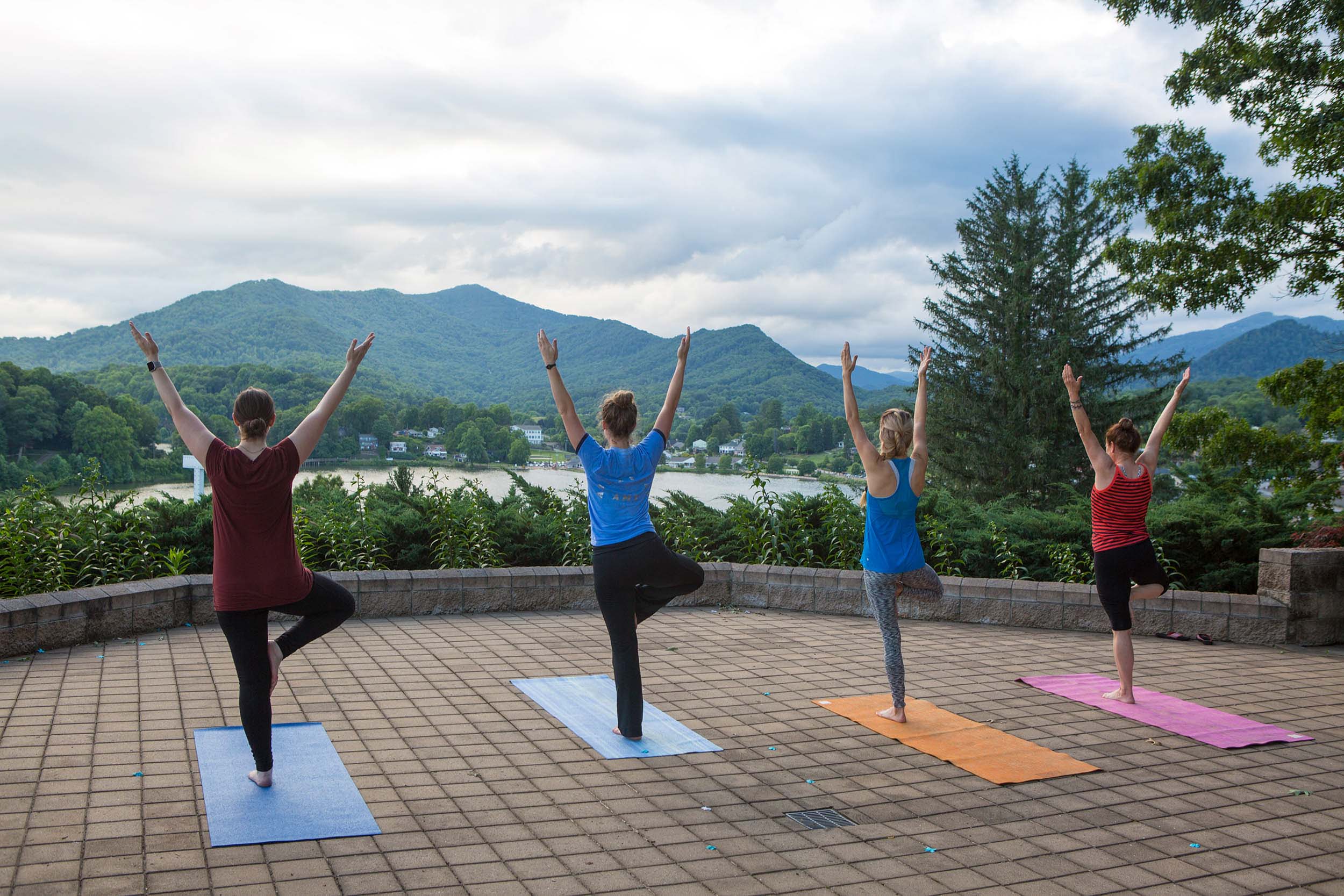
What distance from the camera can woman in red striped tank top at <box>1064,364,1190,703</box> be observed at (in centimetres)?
621

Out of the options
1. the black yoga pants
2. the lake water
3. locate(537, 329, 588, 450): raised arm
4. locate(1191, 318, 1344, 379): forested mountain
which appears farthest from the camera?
locate(1191, 318, 1344, 379): forested mountain

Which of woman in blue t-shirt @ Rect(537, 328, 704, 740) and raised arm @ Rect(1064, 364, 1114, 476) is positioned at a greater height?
raised arm @ Rect(1064, 364, 1114, 476)

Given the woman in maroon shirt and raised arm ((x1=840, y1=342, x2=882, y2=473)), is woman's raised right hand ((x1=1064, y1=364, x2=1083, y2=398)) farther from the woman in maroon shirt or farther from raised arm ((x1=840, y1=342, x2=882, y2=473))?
the woman in maroon shirt

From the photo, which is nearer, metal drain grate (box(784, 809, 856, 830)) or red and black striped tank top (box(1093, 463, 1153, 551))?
metal drain grate (box(784, 809, 856, 830))

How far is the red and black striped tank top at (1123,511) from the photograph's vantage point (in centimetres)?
A: 622

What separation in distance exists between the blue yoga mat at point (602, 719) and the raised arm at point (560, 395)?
1609 millimetres

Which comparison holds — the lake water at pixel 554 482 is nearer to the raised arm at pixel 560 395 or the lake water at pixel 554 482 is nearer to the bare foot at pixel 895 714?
the bare foot at pixel 895 714

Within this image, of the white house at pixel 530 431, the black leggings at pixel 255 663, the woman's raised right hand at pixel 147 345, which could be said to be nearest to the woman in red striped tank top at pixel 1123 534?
the black leggings at pixel 255 663

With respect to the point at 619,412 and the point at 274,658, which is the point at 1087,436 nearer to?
the point at 619,412

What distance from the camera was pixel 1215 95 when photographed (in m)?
14.3

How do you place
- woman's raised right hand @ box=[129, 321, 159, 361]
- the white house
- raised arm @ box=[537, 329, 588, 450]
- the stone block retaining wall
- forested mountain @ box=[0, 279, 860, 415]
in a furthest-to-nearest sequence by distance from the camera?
forested mountain @ box=[0, 279, 860, 415], the white house, the stone block retaining wall, raised arm @ box=[537, 329, 588, 450], woman's raised right hand @ box=[129, 321, 159, 361]

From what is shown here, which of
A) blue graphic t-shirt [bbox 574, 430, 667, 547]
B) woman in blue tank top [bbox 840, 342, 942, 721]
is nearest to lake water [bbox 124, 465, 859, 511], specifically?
woman in blue tank top [bbox 840, 342, 942, 721]

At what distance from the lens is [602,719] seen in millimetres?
5676

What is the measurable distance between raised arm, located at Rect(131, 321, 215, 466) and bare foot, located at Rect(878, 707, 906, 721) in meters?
4.02
